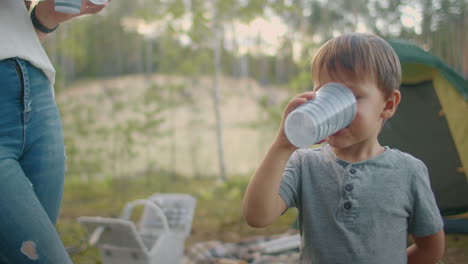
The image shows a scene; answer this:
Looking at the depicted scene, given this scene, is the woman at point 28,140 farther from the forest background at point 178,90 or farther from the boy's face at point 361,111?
the forest background at point 178,90

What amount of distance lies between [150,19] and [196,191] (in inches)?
86.0

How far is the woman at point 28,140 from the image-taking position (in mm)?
1027

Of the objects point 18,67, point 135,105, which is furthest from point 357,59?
point 135,105

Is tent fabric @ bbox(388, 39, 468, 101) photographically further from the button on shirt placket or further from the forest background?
the forest background

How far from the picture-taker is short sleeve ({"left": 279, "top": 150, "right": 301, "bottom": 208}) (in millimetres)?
1079

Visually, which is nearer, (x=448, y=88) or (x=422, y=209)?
(x=422, y=209)

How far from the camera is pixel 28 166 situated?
3.84ft

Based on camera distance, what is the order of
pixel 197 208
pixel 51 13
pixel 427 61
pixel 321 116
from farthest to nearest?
pixel 197 208, pixel 427 61, pixel 51 13, pixel 321 116

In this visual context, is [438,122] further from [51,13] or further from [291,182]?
[51,13]

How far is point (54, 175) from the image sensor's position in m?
1.24

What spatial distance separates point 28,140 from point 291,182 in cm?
73

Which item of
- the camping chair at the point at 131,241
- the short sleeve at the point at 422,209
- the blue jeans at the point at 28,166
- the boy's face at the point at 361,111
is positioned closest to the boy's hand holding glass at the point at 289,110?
the boy's face at the point at 361,111

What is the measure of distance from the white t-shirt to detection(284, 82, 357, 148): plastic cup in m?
0.77

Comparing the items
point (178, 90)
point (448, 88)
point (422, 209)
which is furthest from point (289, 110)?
point (178, 90)
